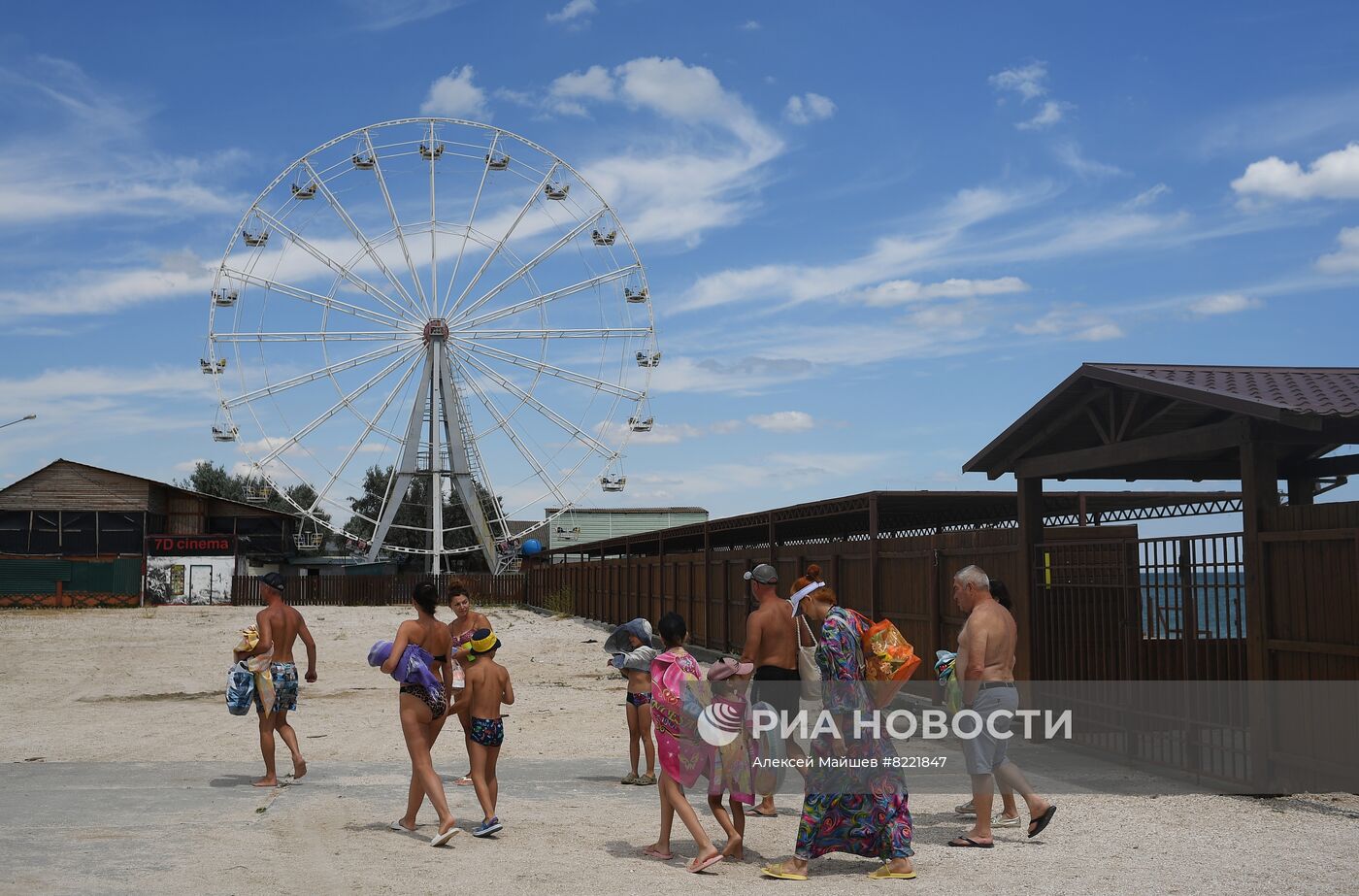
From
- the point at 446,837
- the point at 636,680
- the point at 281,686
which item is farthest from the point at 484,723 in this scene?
the point at 281,686

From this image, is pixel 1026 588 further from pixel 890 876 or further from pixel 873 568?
pixel 890 876

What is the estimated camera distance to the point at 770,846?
24.2 ft

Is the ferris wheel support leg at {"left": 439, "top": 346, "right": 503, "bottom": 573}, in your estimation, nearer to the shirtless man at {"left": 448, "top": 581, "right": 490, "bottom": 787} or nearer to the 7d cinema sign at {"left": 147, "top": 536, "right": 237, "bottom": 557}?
the 7d cinema sign at {"left": 147, "top": 536, "right": 237, "bottom": 557}

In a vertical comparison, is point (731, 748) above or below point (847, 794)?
above


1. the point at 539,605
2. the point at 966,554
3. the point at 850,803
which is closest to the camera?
the point at 850,803

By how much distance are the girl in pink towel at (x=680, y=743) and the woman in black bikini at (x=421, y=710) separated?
1.35 metres

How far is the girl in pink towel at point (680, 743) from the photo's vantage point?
6.75 m

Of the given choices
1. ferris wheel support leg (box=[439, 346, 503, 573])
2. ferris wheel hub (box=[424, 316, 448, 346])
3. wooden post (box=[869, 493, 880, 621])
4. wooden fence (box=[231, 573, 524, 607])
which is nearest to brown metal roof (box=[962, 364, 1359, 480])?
wooden post (box=[869, 493, 880, 621])

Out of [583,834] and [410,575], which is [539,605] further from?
[583,834]

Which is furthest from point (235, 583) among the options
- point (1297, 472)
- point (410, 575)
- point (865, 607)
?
point (1297, 472)

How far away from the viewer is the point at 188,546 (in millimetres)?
53406

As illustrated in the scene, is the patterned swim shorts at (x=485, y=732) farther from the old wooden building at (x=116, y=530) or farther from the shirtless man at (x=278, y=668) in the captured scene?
the old wooden building at (x=116, y=530)

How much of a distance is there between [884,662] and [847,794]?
0.71 meters

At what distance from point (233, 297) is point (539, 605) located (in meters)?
15.8
